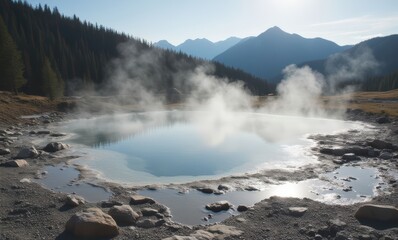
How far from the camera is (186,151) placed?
4338 cm

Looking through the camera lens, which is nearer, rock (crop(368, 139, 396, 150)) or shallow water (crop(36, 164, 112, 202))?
shallow water (crop(36, 164, 112, 202))

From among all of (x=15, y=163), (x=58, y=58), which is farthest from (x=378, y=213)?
(x=58, y=58)

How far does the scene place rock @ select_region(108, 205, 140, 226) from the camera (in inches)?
786

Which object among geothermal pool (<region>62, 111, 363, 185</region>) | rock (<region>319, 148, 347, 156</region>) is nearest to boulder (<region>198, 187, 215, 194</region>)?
geothermal pool (<region>62, 111, 363, 185</region>)

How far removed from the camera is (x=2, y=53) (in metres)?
82.6

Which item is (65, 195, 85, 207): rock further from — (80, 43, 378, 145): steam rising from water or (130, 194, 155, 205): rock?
(80, 43, 378, 145): steam rising from water

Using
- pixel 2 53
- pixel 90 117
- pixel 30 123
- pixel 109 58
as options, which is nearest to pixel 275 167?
pixel 30 123

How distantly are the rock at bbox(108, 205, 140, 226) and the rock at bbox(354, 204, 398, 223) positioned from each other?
45.8ft

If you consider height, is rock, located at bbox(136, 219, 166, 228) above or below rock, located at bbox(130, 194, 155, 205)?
below

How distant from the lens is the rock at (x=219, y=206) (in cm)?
2238

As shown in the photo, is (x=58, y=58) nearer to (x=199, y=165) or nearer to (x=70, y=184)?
(x=199, y=165)

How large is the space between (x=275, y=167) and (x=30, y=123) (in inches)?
2017

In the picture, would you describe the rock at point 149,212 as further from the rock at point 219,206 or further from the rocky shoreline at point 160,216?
the rock at point 219,206

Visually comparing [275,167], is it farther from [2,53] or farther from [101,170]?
[2,53]
